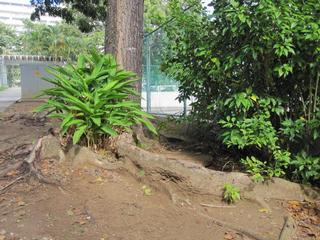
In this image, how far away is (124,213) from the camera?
3.98 m

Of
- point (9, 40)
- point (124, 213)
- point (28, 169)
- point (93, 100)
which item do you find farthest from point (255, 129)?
point (9, 40)

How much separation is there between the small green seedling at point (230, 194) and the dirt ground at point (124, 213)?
6 cm

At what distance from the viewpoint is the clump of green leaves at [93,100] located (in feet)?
15.4

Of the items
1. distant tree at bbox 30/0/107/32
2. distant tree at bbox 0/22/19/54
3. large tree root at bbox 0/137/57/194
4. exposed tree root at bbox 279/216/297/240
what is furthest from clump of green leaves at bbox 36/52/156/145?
distant tree at bbox 0/22/19/54

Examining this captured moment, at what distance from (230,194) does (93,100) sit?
1732mm

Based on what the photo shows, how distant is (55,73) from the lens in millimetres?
4957

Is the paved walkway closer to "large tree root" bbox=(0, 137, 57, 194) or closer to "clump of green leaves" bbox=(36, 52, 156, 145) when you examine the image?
"large tree root" bbox=(0, 137, 57, 194)

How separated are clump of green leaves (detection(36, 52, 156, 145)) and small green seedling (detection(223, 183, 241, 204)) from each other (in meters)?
1.28

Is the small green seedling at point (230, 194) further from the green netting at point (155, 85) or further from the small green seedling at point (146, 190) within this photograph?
the green netting at point (155, 85)

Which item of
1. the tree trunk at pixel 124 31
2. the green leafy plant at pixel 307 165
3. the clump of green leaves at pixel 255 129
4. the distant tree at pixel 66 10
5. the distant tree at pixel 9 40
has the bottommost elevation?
the green leafy plant at pixel 307 165

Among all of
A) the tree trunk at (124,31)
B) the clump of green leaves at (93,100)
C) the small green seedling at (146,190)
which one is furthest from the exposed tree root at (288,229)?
the tree trunk at (124,31)

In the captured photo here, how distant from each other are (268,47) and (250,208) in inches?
61.2

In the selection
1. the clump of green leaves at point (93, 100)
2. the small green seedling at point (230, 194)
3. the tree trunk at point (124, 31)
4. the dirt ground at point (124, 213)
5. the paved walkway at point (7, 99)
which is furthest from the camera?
the paved walkway at point (7, 99)

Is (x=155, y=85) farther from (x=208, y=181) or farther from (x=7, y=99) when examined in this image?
(x=7, y=99)
